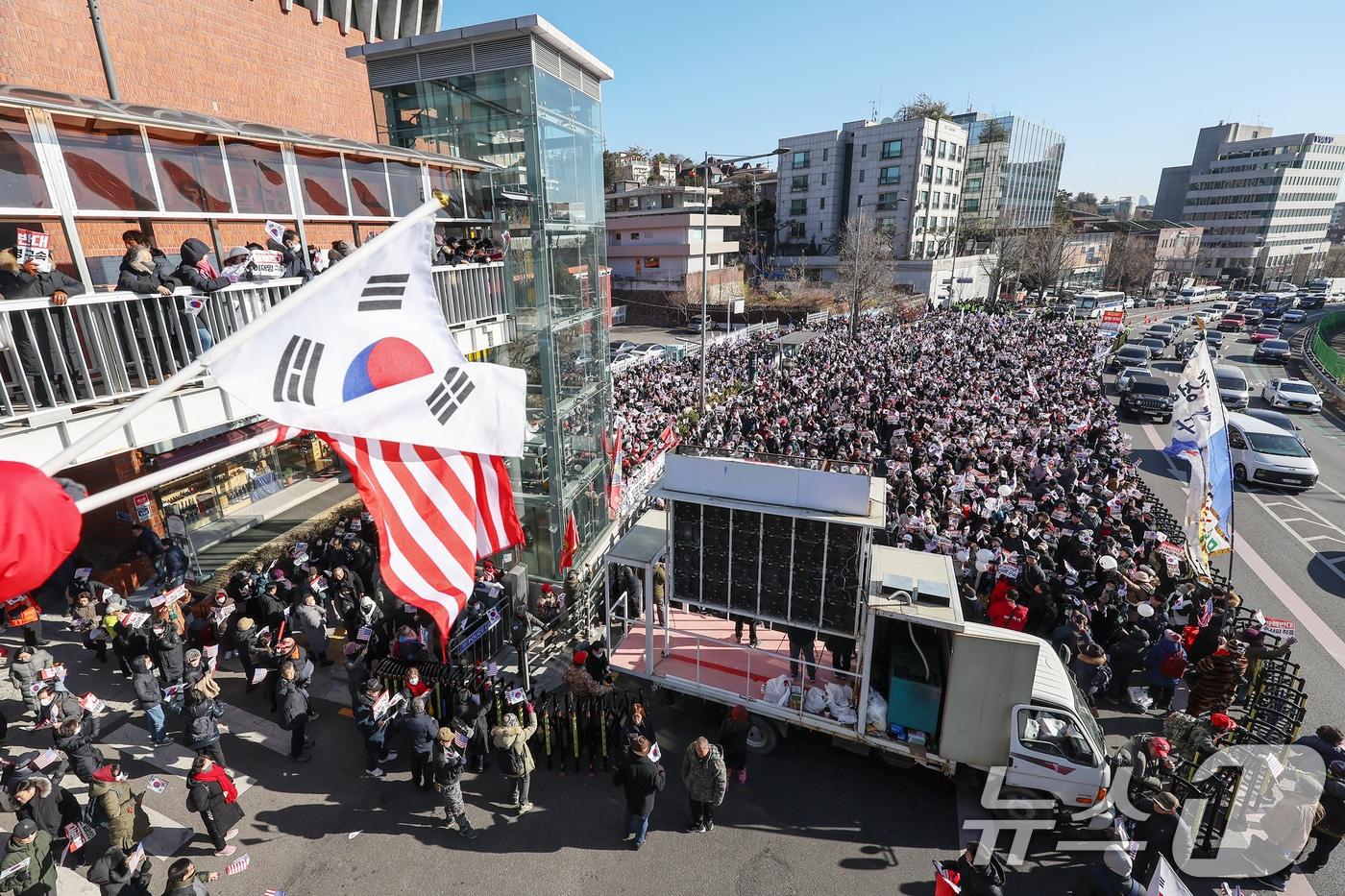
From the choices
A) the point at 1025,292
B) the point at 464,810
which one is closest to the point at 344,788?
the point at 464,810

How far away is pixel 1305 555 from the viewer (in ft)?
48.6

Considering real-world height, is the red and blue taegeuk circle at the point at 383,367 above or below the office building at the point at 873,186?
below

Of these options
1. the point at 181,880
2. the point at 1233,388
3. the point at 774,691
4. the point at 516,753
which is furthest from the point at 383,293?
the point at 1233,388

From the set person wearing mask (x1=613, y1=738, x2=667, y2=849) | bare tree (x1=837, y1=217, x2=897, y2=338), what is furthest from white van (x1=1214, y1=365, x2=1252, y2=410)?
person wearing mask (x1=613, y1=738, x2=667, y2=849)

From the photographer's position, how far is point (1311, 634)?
1164 cm

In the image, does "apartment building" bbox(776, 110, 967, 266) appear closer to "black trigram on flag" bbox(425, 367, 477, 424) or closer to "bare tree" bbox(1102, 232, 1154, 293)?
"bare tree" bbox(1102, 232, 1154, 293)

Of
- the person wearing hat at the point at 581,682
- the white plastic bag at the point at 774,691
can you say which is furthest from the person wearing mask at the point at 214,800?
the white plastic bag at the point at 774,691

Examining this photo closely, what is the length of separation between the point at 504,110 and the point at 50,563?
1095cm

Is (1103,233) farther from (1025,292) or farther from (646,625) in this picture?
(646,625)

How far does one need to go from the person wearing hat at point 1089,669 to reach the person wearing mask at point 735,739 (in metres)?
5.25

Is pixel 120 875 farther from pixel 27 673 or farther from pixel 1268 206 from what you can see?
pixel 1268 206

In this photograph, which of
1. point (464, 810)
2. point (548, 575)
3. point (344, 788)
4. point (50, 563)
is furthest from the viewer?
point (548, 575)

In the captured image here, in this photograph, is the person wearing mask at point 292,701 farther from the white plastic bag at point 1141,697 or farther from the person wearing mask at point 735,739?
the white plastic bag at point 1141,697

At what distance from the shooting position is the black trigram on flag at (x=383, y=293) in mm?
4449
